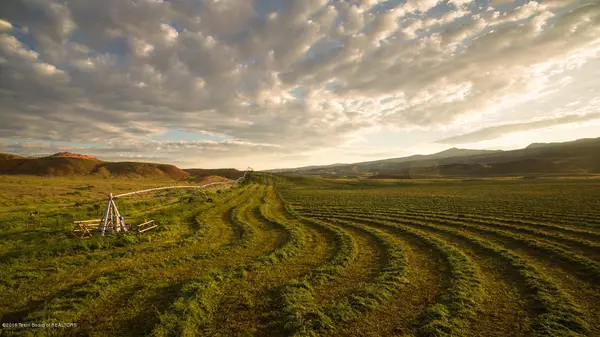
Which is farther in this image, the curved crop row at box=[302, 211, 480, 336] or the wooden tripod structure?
the wooden tripod structure

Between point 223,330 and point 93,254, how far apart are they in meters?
11.4

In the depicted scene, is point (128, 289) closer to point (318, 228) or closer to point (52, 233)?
point (52, 233)

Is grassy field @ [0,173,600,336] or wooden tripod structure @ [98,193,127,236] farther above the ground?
wooden tripod structure @ [98,193,127,236]

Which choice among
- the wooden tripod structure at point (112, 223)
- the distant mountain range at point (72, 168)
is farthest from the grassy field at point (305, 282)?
the distant mountain range at point (72, 168)

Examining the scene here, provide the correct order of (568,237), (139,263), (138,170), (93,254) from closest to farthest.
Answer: (139,263) → (93,254) → (568,237) → (138,170)

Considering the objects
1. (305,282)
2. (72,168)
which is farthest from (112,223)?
(72,168)

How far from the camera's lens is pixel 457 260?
13117mm

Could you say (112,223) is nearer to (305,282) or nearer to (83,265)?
(83,265)

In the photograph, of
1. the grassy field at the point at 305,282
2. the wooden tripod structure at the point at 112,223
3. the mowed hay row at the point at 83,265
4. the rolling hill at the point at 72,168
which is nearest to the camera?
the grassy field at the point at 305,282

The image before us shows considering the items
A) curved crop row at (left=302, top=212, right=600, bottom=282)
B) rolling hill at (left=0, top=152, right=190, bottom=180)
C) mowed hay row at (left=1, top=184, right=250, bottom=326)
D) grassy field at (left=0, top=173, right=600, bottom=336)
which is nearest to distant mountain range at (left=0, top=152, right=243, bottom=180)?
rolling hill at (left=0, top=152, right=190, bottom=180)

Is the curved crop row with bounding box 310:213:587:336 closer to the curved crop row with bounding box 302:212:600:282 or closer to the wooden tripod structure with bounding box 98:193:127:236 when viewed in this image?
the curved crop row with bounding box 302:212:600:282

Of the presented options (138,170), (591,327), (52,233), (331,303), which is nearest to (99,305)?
(331,303)

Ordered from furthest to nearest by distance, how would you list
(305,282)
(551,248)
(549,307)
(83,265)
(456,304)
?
(551,248) < (83,265) < (305,282) < (456,304) < (549,307)

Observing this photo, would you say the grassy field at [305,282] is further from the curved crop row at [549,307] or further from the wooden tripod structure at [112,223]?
the wooden tripod structure at [112,223]
